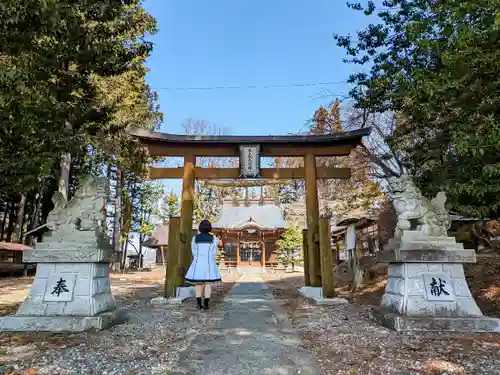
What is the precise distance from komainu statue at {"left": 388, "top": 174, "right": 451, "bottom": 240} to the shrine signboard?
402 cm

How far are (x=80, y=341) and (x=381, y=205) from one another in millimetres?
13914

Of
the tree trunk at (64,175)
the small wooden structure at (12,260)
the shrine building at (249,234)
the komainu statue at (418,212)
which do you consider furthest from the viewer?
the shrine building at (249,234)

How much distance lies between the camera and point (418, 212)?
15.5 feet

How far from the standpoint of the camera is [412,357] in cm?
324

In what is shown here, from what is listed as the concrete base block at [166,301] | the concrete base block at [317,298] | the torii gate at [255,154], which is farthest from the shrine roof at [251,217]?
the concrete base block at [166,301]

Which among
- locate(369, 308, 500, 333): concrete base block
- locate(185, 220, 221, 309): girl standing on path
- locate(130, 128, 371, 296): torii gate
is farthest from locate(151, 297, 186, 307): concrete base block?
locate(369, 308, 500, 333): concrete base block

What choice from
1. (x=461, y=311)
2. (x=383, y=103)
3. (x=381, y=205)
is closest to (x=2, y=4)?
(x=461, y=311)

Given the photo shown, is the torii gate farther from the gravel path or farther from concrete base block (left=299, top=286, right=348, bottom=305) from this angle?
the gravel path

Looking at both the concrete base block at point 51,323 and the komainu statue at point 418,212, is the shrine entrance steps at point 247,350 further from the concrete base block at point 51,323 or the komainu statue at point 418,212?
the komainu statue at point 418,212

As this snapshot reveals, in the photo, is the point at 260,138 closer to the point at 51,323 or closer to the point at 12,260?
the point at 51,323

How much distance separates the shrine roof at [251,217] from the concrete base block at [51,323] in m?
22.5

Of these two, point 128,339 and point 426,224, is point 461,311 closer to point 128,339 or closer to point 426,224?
point 426,224

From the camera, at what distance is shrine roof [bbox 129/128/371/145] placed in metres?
8.08

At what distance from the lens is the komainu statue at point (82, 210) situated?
4.72 meters
